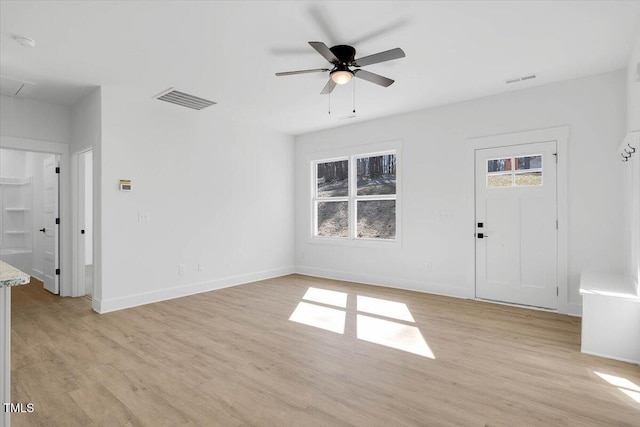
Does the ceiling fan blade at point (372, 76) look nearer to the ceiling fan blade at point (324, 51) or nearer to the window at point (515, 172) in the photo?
the ceiling fan blade at point (324, 51)

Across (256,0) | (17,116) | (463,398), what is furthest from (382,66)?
(17,116)

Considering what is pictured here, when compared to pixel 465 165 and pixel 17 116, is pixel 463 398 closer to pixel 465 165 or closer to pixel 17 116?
pixel 465 165

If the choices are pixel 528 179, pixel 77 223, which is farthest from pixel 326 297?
pixel 77 223

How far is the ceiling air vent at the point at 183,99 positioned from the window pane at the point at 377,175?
107 inches

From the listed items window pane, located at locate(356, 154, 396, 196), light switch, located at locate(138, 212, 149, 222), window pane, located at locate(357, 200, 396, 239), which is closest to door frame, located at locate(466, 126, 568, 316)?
window pane, located at locate(356, 154, 396, 196)

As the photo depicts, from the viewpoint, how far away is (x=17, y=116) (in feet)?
14.9

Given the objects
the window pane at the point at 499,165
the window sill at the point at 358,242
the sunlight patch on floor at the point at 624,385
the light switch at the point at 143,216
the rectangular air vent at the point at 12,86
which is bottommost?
the sunlight patch on floor at the point at 624,385

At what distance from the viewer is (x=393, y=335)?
11.2 feet

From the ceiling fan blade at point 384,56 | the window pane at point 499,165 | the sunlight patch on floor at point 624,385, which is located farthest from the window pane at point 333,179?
the sunlight patch on floor at point 624,385

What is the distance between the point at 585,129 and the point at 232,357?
4.52 meters

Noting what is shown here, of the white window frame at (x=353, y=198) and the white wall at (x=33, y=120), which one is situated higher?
the white wall at (x=33, y=120)

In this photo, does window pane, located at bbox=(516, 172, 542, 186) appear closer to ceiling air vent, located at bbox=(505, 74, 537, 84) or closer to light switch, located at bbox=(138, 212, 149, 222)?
ceiling air vent, located at bbox=(505, 74, 537, 84)

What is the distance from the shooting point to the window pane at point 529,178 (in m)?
4.29

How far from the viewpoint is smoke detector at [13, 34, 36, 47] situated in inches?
118
